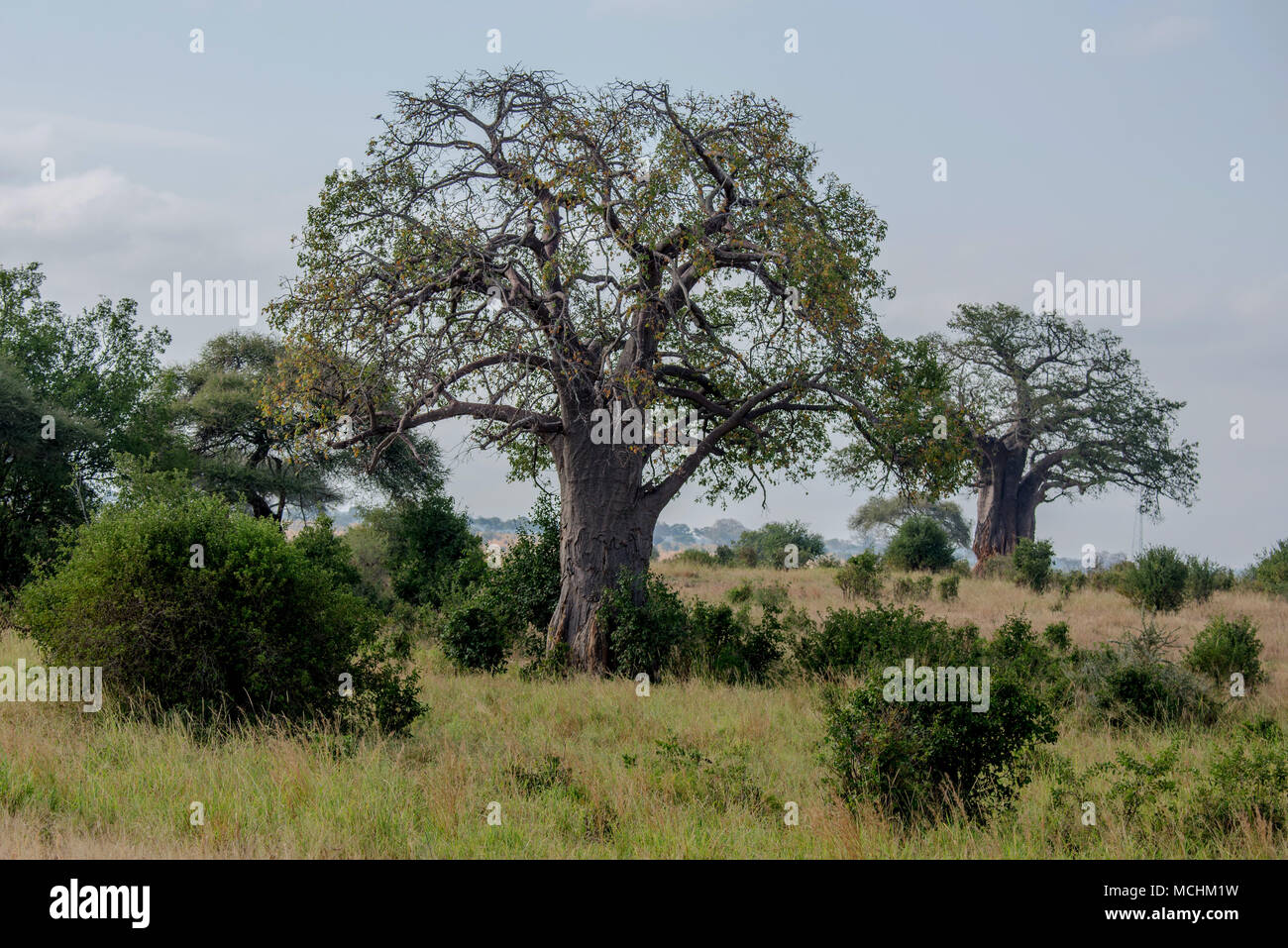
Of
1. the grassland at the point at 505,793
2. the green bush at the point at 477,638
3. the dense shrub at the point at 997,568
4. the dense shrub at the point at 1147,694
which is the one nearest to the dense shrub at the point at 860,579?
the dense shrub at the point at 997,568

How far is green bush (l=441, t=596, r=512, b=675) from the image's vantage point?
14531mm

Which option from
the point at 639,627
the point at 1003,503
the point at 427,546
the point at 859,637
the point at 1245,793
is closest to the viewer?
the point at 1245,793

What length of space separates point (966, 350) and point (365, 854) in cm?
3664

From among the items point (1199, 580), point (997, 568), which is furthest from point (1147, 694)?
point (997, 568)

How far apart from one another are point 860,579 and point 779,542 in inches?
781

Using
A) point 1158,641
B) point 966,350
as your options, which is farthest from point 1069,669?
point 966,350

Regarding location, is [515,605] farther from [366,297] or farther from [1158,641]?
[1158,641]

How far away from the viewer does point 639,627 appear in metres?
13.3

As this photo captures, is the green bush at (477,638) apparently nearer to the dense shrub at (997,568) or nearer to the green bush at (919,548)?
the dense shrub at (997,568)

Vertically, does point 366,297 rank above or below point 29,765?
above

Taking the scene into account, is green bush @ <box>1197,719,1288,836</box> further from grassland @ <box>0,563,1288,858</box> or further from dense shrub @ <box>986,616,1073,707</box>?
dense shrub @ <box>986,616,1073,707</box>

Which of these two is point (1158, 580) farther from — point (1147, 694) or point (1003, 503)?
point (1003, 503)

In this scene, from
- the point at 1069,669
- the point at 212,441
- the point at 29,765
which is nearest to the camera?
the point at 29,765
